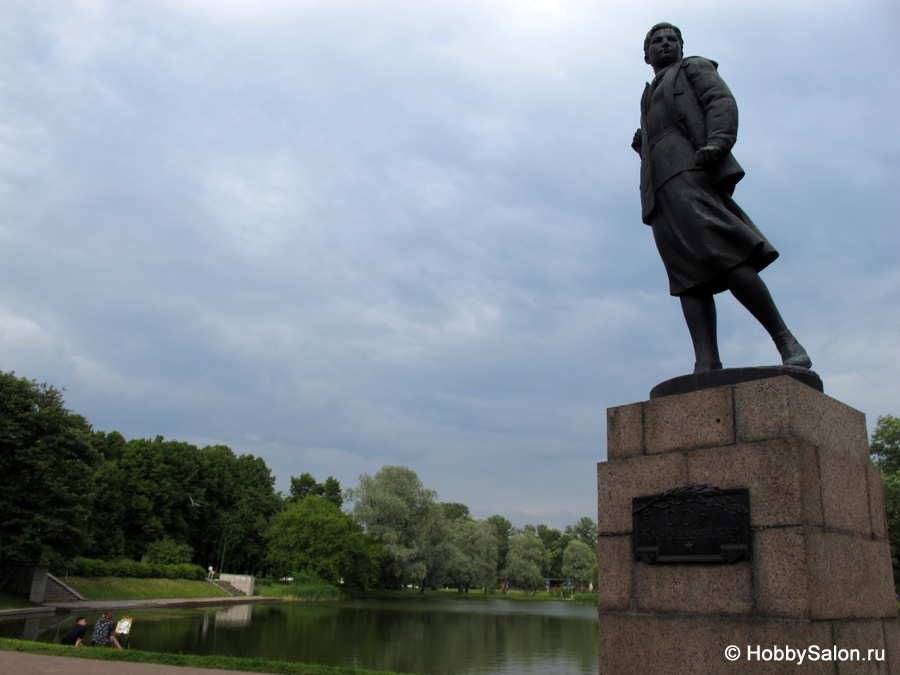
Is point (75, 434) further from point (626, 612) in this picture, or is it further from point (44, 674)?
point (626, 612)

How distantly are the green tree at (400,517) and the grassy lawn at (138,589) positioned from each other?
1183cm

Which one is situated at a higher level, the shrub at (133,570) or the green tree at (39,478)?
the green tree at (39,478)

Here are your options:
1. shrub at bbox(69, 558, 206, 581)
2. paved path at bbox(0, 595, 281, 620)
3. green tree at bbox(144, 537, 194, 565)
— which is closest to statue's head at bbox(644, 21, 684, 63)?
paved path at bbox(0, 595, 281, 620)

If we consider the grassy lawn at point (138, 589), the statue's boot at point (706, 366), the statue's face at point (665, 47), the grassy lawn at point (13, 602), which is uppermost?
the statue's face at point (665, 47)

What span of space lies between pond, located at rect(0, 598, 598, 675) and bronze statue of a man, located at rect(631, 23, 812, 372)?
11.8 meters

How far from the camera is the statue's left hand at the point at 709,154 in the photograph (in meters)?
5.50

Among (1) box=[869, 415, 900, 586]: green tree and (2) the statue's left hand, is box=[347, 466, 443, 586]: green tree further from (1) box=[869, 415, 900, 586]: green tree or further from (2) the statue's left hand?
(2) the statue's left hand

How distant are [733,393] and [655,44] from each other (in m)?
3.68

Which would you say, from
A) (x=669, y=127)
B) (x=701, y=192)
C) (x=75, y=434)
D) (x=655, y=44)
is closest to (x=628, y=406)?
(x=701, y=192)

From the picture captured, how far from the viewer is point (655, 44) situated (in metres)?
6.48

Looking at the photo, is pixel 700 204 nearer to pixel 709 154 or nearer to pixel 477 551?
pixel 709 154

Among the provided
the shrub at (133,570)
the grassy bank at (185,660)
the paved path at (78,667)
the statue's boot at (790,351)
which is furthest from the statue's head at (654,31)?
the shrub at (133,570)

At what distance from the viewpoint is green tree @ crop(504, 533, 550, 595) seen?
2876 inches

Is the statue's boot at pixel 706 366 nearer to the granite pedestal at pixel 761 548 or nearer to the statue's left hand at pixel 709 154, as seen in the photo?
the granite pedestal at pixel 761 548
